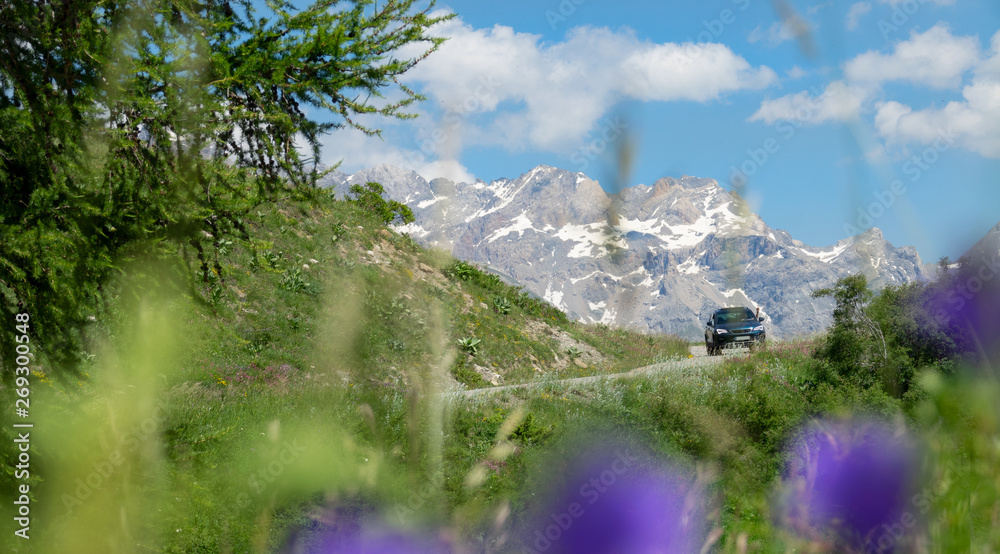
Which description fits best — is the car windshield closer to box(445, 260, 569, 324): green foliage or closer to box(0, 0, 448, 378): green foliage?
box(445, 260, 569, 324): green foliage

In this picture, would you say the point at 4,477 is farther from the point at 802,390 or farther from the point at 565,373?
the point at 565,373

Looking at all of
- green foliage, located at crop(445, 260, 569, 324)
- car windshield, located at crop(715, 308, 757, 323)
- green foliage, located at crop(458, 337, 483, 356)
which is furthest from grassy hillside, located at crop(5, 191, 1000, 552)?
car windshield, located at crop(715, 308, 757, 323)

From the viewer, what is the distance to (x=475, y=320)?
1656 centimetres

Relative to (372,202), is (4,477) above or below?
below

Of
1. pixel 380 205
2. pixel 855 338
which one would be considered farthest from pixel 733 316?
pixel 380 205

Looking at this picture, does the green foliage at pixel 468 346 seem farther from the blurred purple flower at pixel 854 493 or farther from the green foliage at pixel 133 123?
the blurred purple flower at pixel 854 493

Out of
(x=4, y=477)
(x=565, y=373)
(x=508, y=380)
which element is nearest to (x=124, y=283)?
(x=4, y=477)

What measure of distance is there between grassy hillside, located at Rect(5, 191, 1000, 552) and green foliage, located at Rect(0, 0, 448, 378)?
0.46m

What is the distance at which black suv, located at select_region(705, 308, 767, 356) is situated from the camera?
707 inches

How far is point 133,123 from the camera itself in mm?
3680

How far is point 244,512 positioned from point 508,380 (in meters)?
9.29

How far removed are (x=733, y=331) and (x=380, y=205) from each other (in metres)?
14.6

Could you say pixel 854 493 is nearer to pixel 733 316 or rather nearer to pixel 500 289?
pixel 733 316

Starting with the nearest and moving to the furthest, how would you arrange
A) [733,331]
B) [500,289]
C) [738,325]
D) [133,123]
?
[133,123], [733,331], [738,325], [500,289]
